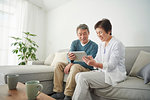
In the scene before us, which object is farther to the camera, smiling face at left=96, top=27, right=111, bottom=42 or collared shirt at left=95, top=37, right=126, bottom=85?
smiling face at left=96, top=27, right=111, bottom=42

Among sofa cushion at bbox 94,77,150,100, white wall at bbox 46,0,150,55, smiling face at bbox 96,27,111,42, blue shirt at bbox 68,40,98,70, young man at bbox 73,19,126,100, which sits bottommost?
sofa cushion at bbox 94,77,150,100

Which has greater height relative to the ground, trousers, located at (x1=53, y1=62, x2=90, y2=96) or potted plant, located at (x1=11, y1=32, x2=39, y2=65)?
potted plant, located at (x1=11, y1=32, x2=39, y2=65)

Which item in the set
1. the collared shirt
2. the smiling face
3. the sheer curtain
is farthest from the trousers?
the sheer curtain

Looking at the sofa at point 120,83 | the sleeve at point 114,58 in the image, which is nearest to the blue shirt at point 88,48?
the sofa at point 120,83

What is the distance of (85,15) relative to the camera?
2518 mm

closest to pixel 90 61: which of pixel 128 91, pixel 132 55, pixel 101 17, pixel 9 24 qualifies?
pixel 128 91

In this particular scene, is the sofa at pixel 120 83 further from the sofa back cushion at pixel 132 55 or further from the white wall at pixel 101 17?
the white wall at pixel 101 17

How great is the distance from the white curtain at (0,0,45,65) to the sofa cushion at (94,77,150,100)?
262 centimetres

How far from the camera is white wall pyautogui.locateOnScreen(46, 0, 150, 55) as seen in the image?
1.76 metres

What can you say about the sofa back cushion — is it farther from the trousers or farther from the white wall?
the trousers

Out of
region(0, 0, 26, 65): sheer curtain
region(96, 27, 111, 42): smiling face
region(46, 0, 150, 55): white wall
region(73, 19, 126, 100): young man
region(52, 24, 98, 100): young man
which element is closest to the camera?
region(73, 19, 126, 100): young man

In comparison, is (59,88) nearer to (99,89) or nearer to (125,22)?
(99,89)

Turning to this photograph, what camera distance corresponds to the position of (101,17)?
2227 millimetres

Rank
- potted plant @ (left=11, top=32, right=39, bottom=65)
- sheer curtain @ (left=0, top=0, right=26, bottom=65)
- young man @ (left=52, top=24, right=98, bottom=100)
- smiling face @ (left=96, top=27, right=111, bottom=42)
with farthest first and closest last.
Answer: sheer curtain @ (left=0, top=0, right=26, bottom=65), potted plant @ (left=11, top=32, right=39, bottom=65), young man @ (left=52, top=24, right=98, bottom=100), smiling face @ (left=96, top=27, right=111, bottom=42)
